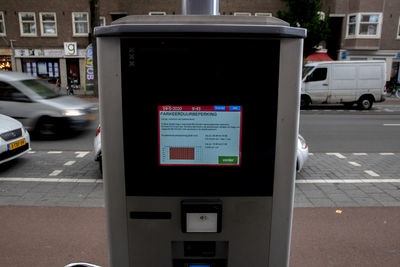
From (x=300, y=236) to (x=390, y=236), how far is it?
40.6 inches

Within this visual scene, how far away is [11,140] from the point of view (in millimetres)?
6039

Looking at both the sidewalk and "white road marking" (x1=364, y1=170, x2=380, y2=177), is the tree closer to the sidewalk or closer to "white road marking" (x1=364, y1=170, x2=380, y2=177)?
"white road marking" (x1=364, y1=170, x2=380, y2=177)

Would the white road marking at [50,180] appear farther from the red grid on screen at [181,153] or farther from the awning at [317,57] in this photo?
the awning at [317,57]

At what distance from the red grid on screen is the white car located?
529cm

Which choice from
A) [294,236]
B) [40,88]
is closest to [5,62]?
[40,88]

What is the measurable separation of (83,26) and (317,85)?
63.0ft

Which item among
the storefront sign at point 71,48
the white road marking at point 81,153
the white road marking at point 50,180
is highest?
the storefront sign at point 71,48

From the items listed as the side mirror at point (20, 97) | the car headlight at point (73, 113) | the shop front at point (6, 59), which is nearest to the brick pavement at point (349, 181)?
the car headlight at point (73, 113)

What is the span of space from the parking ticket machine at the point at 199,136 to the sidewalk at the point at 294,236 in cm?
181

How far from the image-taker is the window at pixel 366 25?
2541 cm

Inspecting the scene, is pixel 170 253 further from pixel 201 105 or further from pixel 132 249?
pixel 201 105

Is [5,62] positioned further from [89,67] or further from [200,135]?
[200,135]

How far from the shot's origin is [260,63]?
1592mm

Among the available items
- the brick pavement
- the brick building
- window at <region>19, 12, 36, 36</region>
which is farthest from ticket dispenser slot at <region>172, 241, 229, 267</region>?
window at <region>19, 12, 36, 36</region>
